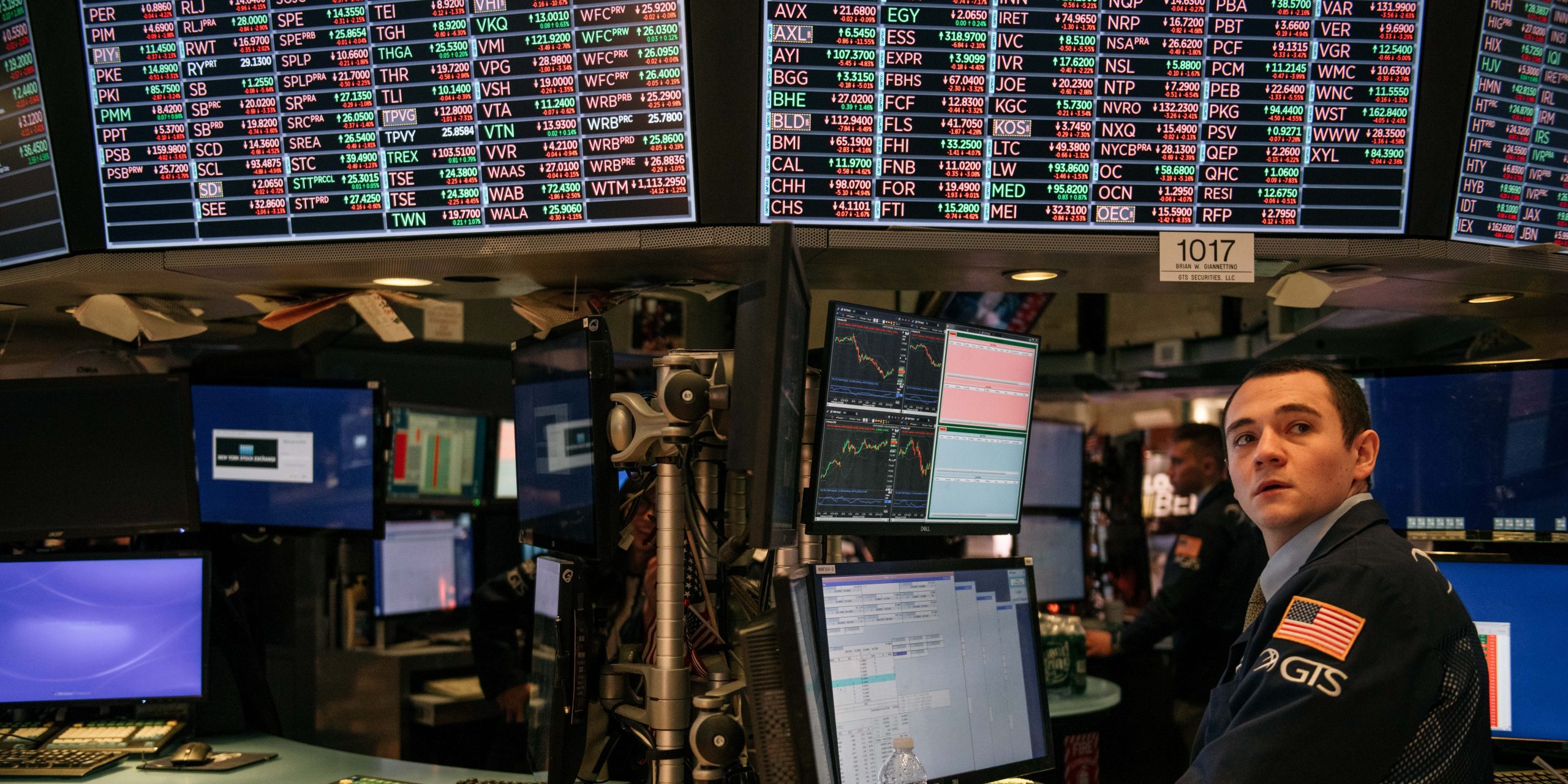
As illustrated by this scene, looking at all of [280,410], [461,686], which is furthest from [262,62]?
[461,686]

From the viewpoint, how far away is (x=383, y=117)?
2.45 meters

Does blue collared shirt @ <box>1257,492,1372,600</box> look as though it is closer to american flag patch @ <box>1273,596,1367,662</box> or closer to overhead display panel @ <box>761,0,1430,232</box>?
american flag patch @ <box>1273,596,1367,662</box>

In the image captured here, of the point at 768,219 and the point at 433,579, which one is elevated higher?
the point at 768,219

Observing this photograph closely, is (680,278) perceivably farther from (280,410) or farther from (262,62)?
(280,410)

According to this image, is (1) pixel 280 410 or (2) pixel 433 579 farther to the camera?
(2) pixel 433 579

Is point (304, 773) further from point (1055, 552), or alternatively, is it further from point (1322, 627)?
point (1055, 552)

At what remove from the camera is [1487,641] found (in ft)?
8.50

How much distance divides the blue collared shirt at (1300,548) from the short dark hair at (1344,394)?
10cm

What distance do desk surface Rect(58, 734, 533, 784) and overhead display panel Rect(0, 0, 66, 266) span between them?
122 cm

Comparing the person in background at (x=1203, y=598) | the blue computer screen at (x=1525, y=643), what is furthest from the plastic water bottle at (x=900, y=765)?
the person in background at (x=1203, y=598)

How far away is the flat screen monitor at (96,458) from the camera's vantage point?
112 inches

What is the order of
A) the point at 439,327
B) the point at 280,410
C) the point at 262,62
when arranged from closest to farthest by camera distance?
the point at 262,62, the point at 280,410, the point at 439,327

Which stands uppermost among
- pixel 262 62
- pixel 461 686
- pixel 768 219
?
pixel 262 62

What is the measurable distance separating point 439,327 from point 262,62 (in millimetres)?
1037
